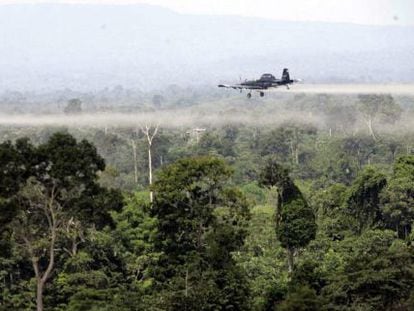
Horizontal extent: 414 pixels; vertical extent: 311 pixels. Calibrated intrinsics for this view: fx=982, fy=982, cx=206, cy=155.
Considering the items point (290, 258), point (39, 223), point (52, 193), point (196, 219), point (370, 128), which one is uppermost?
point (52, 193)

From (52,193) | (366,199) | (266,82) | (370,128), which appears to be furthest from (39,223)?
(370,128)

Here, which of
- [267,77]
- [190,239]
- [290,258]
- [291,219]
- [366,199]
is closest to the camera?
[190,239]

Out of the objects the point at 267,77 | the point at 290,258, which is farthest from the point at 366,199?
the point at 290,258

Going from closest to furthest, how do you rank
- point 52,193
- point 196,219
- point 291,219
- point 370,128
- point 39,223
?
point 52,193
point 39,223
point 196,219
point 291,219
point 370,128

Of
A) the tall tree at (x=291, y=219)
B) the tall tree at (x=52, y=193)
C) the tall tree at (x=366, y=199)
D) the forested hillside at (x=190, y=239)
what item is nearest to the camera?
the tall tree at (x=52, y=193)

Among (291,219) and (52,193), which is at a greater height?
(52,193)

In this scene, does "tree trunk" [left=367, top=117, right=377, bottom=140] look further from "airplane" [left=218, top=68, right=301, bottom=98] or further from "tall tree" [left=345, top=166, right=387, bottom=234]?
"tall tree" [left=345, top=166, right=387, bottom=234]

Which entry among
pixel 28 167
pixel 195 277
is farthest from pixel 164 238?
pixel 28 167

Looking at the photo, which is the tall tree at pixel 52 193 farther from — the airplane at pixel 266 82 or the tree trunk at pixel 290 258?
the airplane at pixel 266 82

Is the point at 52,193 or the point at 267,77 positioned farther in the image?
the point at 267,77

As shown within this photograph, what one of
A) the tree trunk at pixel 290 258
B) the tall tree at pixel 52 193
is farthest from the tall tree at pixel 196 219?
the tall tree at pixel 52 193

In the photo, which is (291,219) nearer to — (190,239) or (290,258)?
(290,258)

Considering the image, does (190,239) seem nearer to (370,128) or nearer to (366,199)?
(366,199)

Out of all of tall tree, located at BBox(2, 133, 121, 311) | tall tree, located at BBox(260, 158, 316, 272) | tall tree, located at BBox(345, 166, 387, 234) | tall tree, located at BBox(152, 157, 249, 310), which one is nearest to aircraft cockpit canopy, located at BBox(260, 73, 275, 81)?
tall tree, located at BBox(345, 166, 387, 234)
